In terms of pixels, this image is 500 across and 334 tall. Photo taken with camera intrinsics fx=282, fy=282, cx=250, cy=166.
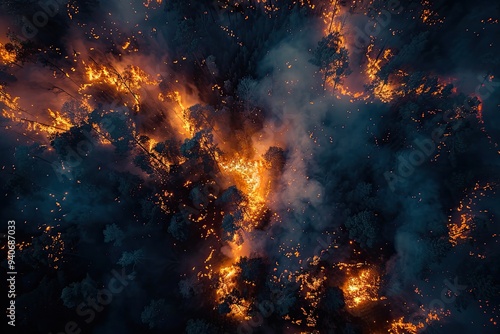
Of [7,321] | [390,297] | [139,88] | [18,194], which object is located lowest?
[7,321]

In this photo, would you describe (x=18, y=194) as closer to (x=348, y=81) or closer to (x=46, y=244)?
(x=46, y=244)

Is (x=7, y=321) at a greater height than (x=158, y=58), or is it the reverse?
(x=158, y=58)

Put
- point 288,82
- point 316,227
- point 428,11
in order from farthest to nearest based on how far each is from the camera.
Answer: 1. point 428,11
2. point 288,82
3. point 316,227

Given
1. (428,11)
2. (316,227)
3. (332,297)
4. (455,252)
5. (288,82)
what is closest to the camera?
(332,297)

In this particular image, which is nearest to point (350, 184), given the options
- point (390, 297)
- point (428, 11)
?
point (390, 297)

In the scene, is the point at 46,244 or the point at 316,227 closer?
the point at 46,244

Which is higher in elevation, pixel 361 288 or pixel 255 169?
pixel 255 169

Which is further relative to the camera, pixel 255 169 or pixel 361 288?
pixel 255 169
